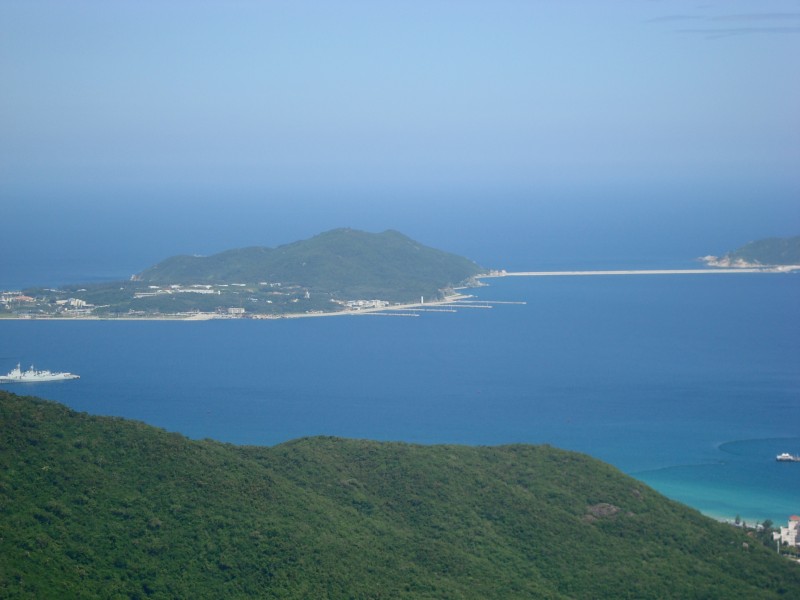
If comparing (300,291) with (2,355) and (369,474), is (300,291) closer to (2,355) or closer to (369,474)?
(2,355)

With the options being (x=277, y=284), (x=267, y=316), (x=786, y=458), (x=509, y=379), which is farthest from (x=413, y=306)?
(x=786, y=458)

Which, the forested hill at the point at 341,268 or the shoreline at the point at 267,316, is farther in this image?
the forested hill at the point at 341,268

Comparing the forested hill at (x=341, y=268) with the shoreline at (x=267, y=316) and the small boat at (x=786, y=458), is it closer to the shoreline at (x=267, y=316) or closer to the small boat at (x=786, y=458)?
the shoreline at (x=267, y=316)

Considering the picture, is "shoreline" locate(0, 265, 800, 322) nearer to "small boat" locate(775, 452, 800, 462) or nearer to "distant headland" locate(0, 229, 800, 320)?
"distant headland" locate(0, 229, 800, 320)

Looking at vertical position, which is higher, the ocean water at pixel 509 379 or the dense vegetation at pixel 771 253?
the dense vegetation at pixel 771 253

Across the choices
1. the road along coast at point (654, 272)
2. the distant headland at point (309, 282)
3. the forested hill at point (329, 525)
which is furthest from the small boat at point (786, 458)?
the road along coast at point (654, 272)

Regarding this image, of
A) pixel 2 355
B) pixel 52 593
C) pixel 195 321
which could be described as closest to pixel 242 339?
pixel 195 321
